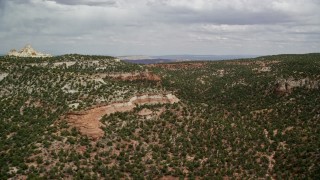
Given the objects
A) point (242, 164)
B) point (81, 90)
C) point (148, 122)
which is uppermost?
point (81, 90)

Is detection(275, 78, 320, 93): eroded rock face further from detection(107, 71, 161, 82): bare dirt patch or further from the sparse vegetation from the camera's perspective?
detection(107, 71, 161, 82): bare dirt patch

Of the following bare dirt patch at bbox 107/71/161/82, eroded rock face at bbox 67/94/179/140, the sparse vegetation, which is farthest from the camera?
bare dirt patch at bbox 107/71/161/82

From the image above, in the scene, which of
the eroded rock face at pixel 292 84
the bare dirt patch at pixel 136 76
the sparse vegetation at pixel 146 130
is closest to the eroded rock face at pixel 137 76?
the bare dirt patch at pixel 136 76

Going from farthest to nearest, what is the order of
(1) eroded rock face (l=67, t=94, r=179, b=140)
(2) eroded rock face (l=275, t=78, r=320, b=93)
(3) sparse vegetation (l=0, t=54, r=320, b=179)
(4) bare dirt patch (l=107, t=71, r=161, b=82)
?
(4) bare dirt patch (l=107, t=71, r=161, b=82) → (2) eroded rock face (l=275, t=78, r=320, b=93) → (1) eroded rock face (l=67, t=94, r=179, b=140) → (3) sparse vegetation (l=0, t=54, r=320, b=179)

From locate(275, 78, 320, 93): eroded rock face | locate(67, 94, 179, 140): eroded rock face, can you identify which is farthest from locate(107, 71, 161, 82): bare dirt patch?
locate(275, 78, 320, 93): eroded rock face

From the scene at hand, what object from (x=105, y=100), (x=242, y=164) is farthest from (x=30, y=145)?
(x=242, y=164)

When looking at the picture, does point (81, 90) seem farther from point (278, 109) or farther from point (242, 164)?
point (278, 109)

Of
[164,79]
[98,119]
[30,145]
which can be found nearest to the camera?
[30,145]

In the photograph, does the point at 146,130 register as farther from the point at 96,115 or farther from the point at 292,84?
the point at 292,84
